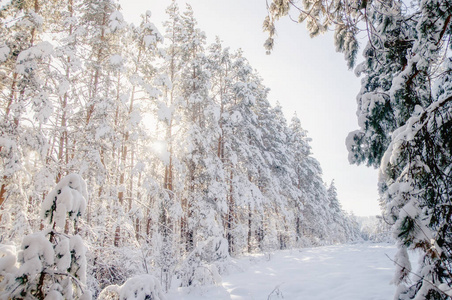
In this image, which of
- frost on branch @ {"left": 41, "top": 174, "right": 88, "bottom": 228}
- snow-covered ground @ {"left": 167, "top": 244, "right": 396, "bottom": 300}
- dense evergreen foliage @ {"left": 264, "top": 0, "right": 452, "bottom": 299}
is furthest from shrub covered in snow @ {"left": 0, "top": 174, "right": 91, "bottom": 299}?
snow-covered ground @ {"left": 167, "top": 244, "right": 396, "bottom": 300}

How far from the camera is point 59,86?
271 inches

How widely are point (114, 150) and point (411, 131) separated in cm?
1004

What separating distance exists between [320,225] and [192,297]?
25082mm

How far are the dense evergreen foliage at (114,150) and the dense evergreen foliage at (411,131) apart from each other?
3033mm

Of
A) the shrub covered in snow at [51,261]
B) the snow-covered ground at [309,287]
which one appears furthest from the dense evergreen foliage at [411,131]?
the shrub covered in snow at [51,261]

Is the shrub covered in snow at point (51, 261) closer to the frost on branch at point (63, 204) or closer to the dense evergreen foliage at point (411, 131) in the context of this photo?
the frost on branch at point (63, 204)

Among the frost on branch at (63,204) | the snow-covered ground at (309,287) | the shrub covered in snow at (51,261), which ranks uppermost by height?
the frost on branch at (63,204)

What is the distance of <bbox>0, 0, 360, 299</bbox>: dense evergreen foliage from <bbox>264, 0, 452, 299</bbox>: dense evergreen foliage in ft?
9.95

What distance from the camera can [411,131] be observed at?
7.45 feet

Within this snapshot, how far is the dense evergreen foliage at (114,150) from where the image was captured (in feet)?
10.6

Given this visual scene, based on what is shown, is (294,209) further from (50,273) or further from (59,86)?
(50,273)

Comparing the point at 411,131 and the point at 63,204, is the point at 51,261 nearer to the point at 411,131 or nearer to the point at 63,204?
the point at 63,204

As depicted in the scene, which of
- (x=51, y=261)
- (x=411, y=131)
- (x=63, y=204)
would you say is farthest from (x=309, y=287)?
(x=63, y=204)

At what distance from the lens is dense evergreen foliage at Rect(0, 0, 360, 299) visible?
3.24 m
